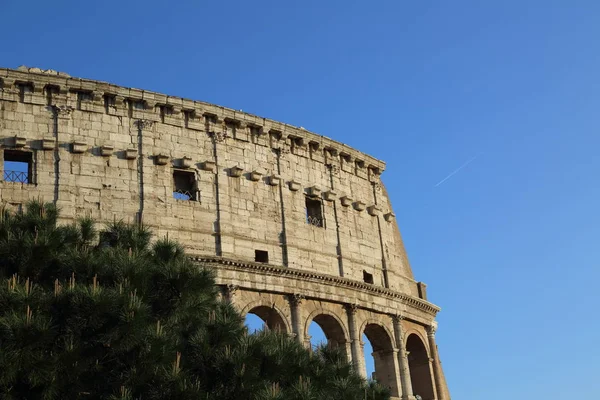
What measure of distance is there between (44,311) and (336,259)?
1906 centimetres

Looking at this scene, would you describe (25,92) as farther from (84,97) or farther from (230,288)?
(230,288)

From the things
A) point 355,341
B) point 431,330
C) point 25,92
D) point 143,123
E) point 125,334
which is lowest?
point 125,334

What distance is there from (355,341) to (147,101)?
11100 mm

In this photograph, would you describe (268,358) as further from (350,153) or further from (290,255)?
(350,153)

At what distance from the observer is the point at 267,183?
33.9m

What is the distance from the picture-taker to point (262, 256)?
107 feet

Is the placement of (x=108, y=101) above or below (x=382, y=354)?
above

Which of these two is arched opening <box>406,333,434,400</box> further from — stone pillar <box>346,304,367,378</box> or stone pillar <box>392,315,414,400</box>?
stone pillar <box>346,304,367,378</box>

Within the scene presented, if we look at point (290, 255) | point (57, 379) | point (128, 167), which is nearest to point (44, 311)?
point (57, 379)

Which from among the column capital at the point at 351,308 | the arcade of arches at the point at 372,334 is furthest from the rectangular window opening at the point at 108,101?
the column capital at the point at 351,308

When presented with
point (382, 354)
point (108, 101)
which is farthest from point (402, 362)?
point (108, 101)

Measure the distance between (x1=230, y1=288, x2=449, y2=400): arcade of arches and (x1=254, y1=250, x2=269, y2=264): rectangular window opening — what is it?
1.46m

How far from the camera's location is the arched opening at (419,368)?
120 ft

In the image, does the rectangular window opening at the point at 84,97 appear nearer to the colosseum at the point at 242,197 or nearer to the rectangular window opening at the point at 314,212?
the colosseum at the point at 242,197
